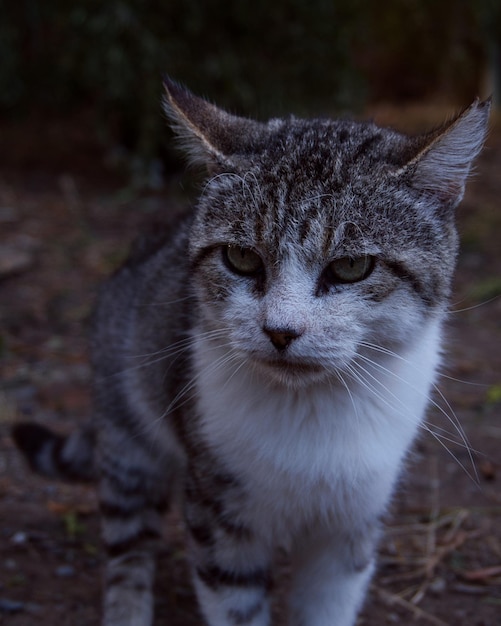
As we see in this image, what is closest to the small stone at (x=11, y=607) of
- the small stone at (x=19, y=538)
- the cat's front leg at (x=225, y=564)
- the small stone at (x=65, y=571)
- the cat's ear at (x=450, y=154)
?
the small stone at (x=65, y=571)

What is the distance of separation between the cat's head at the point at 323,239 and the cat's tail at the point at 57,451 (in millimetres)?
1153

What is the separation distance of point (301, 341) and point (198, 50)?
5.70 m

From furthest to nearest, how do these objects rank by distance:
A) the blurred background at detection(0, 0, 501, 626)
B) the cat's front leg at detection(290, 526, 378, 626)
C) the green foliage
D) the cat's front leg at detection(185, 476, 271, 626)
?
1. the green foliage
2. the blurred background at detection(0, 0, 501, 626)
3. the cat's front leg at detection(290, 526, 378, 626)
4. the cat's front leg at detection(185, 476, 271, 626)

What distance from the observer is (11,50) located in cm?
753

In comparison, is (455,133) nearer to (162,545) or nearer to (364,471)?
(364,471)

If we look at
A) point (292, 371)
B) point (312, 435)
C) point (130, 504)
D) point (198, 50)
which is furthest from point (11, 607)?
point (198, 50)

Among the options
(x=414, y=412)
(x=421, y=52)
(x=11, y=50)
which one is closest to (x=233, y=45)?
(x=11, y=50)

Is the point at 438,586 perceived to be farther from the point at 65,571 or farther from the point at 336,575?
the point at 65,571

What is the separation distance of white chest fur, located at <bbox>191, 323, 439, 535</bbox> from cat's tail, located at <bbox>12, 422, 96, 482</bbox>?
3.33 ft

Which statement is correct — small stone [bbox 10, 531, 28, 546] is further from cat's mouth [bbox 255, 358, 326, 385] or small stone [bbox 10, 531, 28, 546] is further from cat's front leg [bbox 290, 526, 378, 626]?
cat's mouth [bbox 255, 358, 326, 385]

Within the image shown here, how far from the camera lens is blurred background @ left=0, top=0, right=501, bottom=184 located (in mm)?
6945

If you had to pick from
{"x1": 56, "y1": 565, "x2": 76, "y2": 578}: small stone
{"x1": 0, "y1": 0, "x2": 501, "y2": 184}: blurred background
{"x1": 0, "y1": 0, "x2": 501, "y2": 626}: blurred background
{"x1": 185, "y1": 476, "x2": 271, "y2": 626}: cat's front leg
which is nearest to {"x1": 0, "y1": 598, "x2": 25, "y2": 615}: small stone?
{"x1": 0, "y1": 0, "x2": 501, "y2": 626}: blurred background

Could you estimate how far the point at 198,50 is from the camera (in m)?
7.21

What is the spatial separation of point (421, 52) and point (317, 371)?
7789mm
